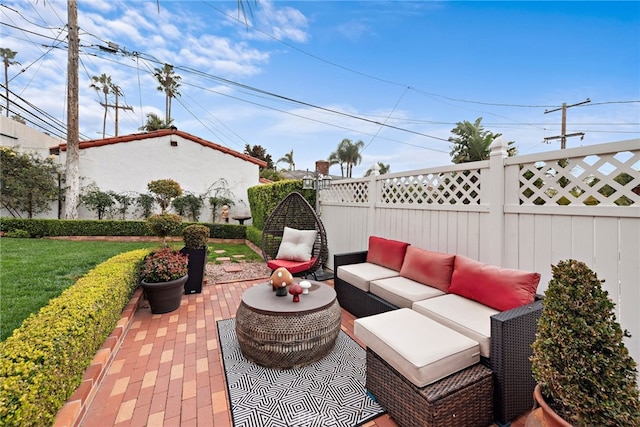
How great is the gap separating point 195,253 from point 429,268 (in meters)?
3.69

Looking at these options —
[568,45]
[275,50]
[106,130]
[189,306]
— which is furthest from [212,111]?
[106,130]

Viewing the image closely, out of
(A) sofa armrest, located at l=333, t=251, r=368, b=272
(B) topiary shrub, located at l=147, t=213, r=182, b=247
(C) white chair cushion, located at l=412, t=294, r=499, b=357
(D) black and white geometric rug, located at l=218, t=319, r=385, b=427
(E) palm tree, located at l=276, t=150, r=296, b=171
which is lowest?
(D) black and white geometric rug, located at l=218, t=319, r=385, b=427

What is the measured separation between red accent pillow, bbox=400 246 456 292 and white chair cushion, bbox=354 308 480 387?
85 cm

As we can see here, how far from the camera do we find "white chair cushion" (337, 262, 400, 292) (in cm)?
350

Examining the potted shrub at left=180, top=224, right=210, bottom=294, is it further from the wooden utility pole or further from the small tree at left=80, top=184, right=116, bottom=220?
the wooden utility pole

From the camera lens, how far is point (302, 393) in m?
2.23

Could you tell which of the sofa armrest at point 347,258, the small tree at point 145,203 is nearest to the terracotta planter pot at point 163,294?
the sofa armrest at point 347,258

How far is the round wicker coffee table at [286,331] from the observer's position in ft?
8.04

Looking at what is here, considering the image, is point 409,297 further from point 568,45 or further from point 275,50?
point 275,50

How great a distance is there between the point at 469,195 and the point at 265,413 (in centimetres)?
323

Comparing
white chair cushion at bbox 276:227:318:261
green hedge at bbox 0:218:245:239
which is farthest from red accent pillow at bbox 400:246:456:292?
green hedge at bbox 0:218:245:239

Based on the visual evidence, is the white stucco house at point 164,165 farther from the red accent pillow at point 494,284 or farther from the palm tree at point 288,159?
the palm tree at point 288,159

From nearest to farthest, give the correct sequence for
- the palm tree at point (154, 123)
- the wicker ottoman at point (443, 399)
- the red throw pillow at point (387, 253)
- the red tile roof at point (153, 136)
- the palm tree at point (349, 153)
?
the wicker ottoman at point (443, 399) → the red throw pillow at point (387, 253) → the red tile roof at point (153, 136) → the palm tree at point (154, 123) → the palm tree at point (349, 153)

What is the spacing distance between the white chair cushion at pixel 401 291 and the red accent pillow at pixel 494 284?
0.91 feet
